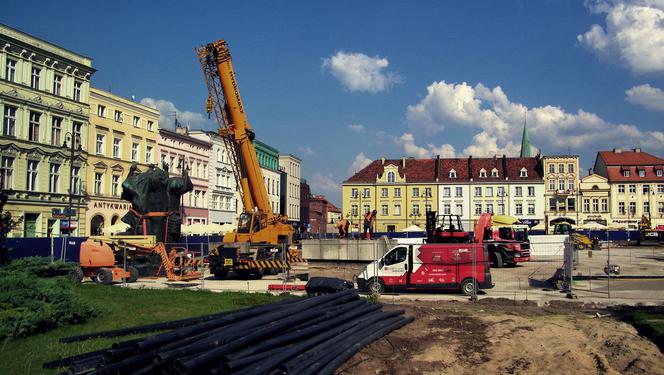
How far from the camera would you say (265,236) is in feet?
90.2

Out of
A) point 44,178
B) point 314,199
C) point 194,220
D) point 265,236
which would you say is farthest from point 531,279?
point 314,199

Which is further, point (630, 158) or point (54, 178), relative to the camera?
point (630, 158)

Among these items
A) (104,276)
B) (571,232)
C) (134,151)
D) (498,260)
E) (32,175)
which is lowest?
(104,276)

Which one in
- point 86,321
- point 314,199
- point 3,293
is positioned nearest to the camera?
point 3,293

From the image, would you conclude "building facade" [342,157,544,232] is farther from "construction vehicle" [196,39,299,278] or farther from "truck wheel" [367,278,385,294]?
"truck wheel" [367,278,385,294]

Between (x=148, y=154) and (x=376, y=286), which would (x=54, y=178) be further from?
(x=376, y=286)

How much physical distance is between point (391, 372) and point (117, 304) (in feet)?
30.5

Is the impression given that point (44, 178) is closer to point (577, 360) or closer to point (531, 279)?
point (531, 279)

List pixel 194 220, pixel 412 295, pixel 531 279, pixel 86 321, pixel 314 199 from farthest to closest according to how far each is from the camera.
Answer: pixel 314 199 → pixel 194 220 → pixel 531 279 → pixel 412 295 → pixel 86 321

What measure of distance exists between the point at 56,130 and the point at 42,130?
1214 millimetres

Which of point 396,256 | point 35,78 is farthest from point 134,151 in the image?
point 396,256

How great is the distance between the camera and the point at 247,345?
854cm

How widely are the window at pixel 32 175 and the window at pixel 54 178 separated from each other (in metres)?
1.11

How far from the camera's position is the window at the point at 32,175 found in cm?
3969
